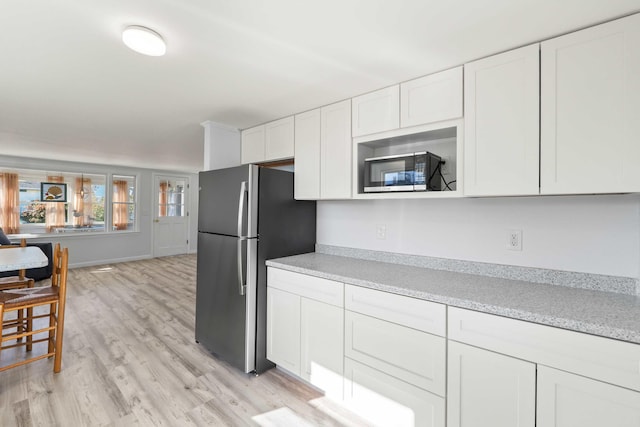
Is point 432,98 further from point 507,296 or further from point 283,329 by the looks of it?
point 283,329

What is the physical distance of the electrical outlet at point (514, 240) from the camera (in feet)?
5.97

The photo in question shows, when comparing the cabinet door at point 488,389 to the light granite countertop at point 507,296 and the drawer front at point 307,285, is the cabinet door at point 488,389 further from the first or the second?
the drawer front at point 307,285

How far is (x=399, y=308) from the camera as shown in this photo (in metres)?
1.65

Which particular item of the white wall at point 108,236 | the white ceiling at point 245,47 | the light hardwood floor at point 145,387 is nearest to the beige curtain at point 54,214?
the white wall at point 108,236

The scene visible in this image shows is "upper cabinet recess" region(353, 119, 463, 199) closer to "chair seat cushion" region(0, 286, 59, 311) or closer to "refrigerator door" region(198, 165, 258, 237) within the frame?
"refrigerator door" region(198, 165, 258, 237)

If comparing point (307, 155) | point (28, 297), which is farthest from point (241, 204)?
point (28, 297)

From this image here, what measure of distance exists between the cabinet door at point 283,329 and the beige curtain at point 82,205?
6084 mm

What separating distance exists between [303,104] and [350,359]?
193 cm

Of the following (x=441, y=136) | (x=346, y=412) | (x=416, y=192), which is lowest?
(x=346, y=412)

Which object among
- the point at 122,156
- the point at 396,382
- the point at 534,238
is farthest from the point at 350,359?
the point at 122,156

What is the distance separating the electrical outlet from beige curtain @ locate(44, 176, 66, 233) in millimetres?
7664

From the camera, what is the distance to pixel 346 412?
6.34ft

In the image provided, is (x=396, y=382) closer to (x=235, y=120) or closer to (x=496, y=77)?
(x=496, y=77)

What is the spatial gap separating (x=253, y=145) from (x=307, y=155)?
31.0 inches
